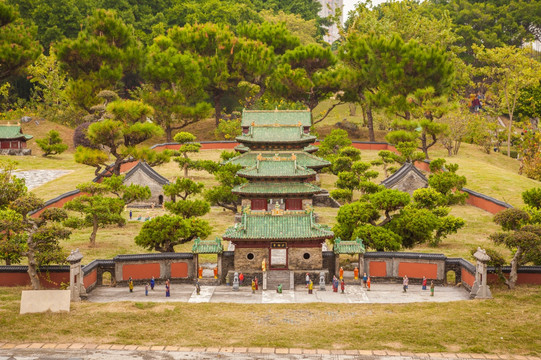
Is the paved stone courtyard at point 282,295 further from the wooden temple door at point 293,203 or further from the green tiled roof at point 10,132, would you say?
the green tiled roof at point 10,132

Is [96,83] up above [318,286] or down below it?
above

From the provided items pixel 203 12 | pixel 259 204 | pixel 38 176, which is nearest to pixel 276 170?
pixel 259 204

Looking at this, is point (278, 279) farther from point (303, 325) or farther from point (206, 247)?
point (303, 325)

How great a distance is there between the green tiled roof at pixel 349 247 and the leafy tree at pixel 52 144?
53.0 meters

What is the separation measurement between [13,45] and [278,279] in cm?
5910

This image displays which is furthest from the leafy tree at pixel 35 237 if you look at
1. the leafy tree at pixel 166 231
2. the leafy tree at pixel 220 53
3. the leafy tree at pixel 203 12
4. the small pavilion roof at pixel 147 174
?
the leafy tree at pixel 203 12

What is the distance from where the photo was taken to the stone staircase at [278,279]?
43.4m

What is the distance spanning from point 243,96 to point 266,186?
1912 inches

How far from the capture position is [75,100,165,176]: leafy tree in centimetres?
6562

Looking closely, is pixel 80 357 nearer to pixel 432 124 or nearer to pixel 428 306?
pixel 428 306

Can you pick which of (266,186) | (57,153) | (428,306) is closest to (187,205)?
(266,186)

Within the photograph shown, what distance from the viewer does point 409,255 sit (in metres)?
43.7

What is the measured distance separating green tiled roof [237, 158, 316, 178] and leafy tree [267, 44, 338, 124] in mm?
37601

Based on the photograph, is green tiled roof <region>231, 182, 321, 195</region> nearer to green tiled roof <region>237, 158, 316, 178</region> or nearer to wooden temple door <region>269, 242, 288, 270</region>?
green tiled roof <region>237, 158, 316, 178</region>
